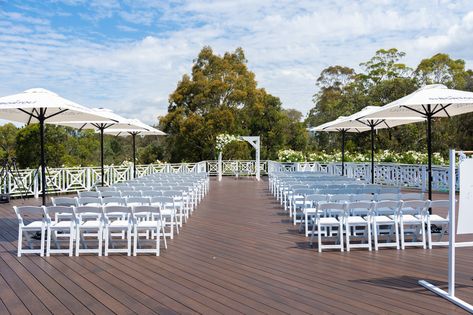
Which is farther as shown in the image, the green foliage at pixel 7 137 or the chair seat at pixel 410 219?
the green foliage at pixel 7 137

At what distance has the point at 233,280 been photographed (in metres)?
5.41

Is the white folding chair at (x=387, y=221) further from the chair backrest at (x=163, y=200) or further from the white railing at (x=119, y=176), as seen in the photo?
the white railing at (x=119, y=176)

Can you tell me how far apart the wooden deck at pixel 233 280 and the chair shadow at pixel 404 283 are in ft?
0.04

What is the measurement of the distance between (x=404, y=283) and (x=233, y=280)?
6.86ft

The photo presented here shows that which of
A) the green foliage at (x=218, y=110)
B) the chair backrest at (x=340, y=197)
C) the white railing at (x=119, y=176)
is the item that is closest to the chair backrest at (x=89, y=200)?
the chair backrest at (x=340, y=197)

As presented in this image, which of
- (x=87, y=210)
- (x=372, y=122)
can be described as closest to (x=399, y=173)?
(x=372, y=122)

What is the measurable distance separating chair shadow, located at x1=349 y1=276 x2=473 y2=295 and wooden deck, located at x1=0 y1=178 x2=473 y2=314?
0.04 feet

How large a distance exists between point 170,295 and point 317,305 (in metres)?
1.64

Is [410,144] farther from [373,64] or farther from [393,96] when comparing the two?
[373,64]

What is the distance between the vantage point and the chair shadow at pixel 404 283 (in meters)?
5.01

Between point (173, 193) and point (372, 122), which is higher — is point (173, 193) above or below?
below

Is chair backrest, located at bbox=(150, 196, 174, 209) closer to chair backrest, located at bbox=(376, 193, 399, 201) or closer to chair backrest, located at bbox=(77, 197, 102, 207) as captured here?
chair backrest, located at bbox=(77, 197, 102, 207)

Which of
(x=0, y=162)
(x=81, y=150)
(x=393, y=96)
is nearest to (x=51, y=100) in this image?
(x=0, y=162)

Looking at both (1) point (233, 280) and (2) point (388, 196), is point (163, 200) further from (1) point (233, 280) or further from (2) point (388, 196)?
(2) point (388, 196)
